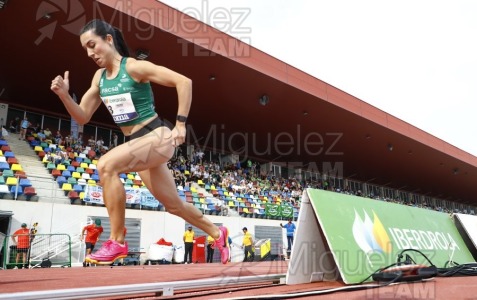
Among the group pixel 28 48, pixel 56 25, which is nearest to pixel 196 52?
pixel 56 25

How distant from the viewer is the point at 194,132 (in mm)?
20234

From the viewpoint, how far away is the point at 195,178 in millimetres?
16969

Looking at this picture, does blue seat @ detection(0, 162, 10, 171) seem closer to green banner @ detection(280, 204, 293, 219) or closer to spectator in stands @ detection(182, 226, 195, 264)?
spectator in stands @ detection(182, 226, 195, 264)

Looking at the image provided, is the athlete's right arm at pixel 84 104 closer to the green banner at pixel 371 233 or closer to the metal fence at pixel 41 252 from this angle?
the green banner at pixel 371 233

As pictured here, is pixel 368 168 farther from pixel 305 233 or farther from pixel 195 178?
pixel 305 233

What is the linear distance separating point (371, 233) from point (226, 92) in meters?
12.7

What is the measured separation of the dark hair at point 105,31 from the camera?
109 inches

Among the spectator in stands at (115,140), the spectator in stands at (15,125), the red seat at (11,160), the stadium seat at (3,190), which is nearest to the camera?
the stadium seat at (3,190)

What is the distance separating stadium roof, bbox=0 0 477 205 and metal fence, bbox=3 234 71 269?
222 inches

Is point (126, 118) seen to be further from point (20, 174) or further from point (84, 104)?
point (20, 174)

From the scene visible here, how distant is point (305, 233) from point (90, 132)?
54.2 feet

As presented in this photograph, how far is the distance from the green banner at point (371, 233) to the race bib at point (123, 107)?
1.36m

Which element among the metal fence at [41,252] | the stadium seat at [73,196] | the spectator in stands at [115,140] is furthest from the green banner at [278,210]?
the metal fence at [41,252]

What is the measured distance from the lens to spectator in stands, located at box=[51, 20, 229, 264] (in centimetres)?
259
